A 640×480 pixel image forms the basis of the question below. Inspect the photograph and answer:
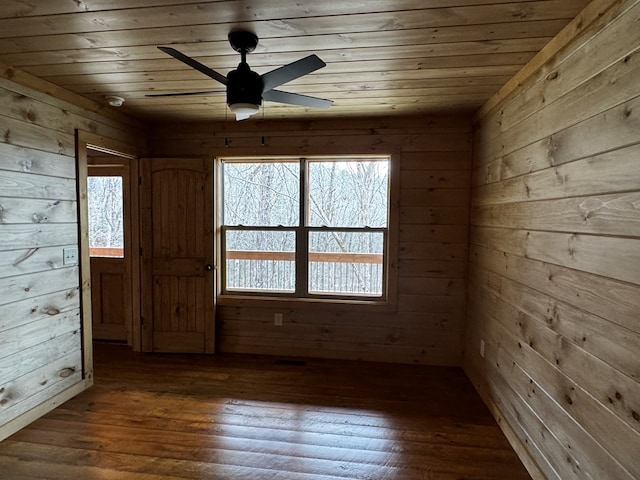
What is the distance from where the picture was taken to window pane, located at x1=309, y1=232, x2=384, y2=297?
3449 millimetres

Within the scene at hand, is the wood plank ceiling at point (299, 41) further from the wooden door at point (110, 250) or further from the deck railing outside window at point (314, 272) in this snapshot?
the deck railing outside window at point (314, 272)

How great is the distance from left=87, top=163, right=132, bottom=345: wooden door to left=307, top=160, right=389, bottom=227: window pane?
2.12 metres

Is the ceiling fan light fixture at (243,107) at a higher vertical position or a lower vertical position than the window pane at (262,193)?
higher

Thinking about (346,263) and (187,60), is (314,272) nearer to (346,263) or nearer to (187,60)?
(346,263)

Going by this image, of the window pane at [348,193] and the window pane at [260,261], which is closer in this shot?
the window pane at [348,193]

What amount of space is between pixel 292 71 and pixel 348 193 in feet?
6.12

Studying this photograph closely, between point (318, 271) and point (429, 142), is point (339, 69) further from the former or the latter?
point (318, 271)

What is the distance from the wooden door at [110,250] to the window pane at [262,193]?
3.98ft

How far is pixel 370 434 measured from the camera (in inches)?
88.8

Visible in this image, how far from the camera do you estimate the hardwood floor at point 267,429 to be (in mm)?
1940

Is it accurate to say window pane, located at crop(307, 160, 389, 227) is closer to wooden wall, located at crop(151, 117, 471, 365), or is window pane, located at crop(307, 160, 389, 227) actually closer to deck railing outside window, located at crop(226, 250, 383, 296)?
wooden wall, located at crop(151, 117, 471, 365)

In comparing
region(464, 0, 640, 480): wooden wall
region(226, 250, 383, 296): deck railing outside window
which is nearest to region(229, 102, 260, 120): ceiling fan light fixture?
region(464, 0, 640, 480): wooden wall

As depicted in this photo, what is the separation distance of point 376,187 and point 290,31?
1.91 meters

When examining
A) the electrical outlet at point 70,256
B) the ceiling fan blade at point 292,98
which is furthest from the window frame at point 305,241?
the ceiling fan blade at point 292,98
